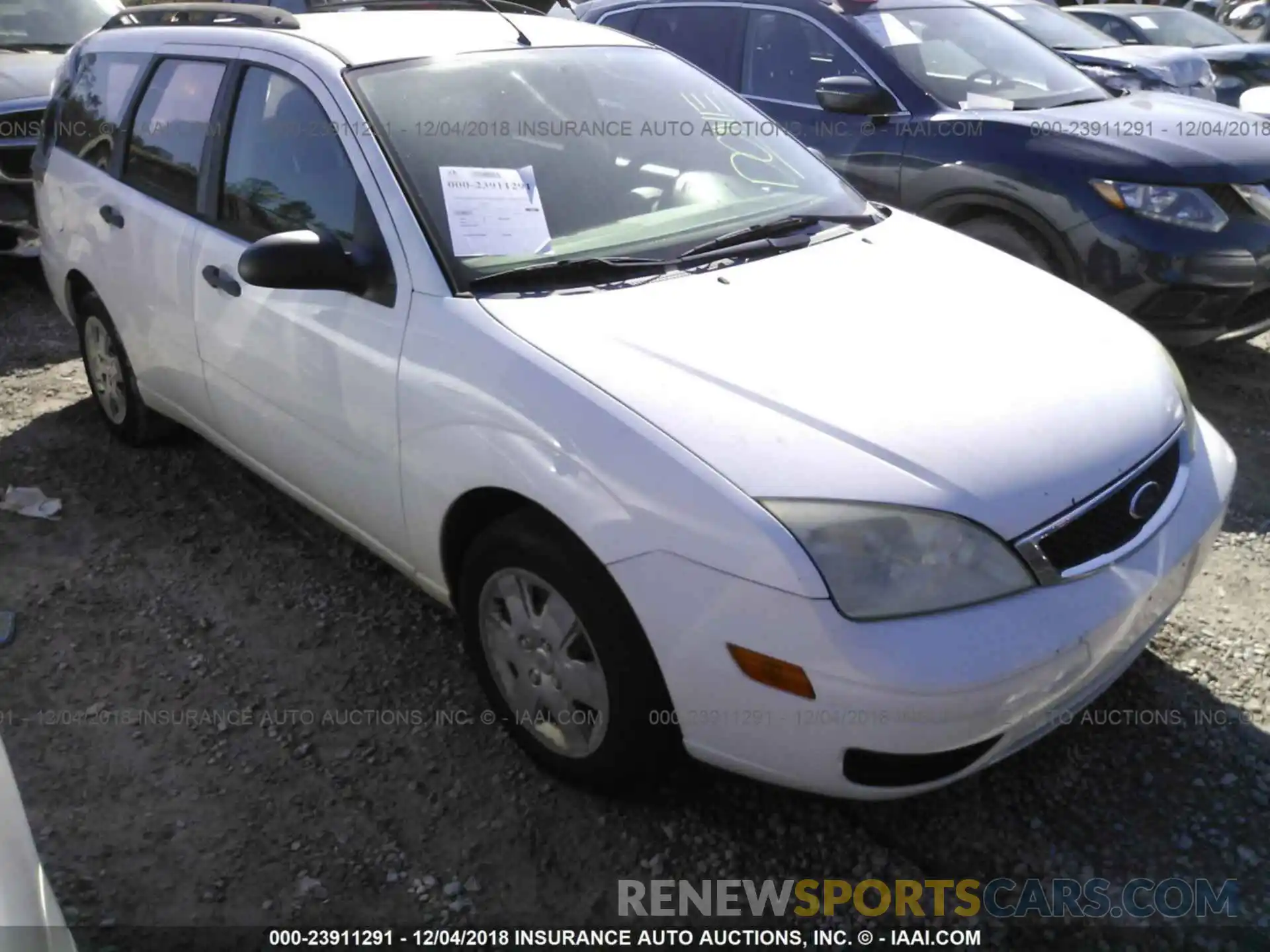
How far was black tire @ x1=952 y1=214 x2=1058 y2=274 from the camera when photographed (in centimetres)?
478

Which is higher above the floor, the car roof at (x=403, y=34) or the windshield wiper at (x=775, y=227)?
the car roof at (x=403, y=34)

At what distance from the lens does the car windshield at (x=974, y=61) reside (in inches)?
206

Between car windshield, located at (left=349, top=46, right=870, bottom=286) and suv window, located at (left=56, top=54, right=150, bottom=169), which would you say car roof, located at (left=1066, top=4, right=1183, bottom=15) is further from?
suv window, located at (left=56, top=54, right=150, bottom=169)

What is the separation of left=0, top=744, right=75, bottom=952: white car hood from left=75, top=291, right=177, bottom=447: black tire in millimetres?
2838

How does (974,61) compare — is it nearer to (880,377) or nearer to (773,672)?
(880,377)

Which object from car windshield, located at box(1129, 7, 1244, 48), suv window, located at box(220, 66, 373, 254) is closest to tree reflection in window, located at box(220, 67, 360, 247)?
suv window, located at box(220, 66, 373, 254)

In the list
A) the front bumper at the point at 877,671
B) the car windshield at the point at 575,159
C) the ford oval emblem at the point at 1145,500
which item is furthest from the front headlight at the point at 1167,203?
the front bumper at the point at 877,671

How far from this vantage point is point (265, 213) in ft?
10.3

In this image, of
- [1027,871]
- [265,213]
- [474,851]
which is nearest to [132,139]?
[265,213]

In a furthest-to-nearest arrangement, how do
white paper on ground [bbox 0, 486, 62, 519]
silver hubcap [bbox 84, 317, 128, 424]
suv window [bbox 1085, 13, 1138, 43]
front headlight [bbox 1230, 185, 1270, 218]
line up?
suv window [bbox 1085, 13, 1138, 43] → front headlight [bbox 1230, 185, 1270, 218] → silver hubcap [bbox 84, 317, 128, 424] → white paper on ground [bbox 0, 486, 62, 519]

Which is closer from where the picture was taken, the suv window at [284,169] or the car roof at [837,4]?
the suv window at [284,169]

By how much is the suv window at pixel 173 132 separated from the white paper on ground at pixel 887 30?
3.22 m

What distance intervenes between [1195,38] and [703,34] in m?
7.84

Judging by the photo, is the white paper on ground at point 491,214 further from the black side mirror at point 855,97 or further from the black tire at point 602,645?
the black side mirror at point 855,97
